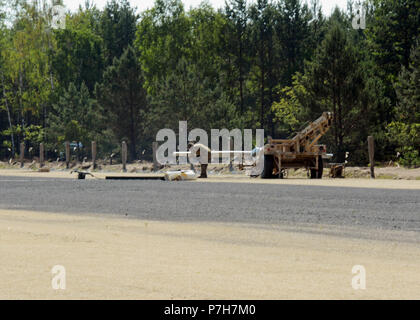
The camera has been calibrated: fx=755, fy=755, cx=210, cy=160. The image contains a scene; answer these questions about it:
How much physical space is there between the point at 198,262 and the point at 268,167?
29.0 meters

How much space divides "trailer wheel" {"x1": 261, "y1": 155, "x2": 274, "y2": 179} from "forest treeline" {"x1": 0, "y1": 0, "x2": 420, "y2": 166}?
1161 cm

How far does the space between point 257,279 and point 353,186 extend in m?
23.1

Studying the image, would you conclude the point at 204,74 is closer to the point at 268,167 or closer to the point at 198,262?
the point at 268,167

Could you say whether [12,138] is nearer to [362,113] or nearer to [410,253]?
[362,113]

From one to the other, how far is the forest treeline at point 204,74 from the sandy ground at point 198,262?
35.5 meters

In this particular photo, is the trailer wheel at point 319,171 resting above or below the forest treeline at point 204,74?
below

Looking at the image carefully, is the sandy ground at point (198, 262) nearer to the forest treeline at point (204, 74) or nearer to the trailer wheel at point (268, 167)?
the trailer wheel at point (268, 167)

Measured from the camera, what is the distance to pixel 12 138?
79062 mm

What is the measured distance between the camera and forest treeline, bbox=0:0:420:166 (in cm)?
5128

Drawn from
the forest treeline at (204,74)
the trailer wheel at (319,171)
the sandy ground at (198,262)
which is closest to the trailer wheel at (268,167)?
the trailer wheel at (319,171)

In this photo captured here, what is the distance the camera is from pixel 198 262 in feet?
34.6

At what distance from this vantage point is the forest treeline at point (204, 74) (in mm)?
51281

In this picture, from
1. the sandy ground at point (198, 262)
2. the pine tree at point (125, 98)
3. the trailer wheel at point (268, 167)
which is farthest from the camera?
the pine tree at point (125, 98)

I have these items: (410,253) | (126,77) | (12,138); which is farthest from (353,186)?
(12,138)
